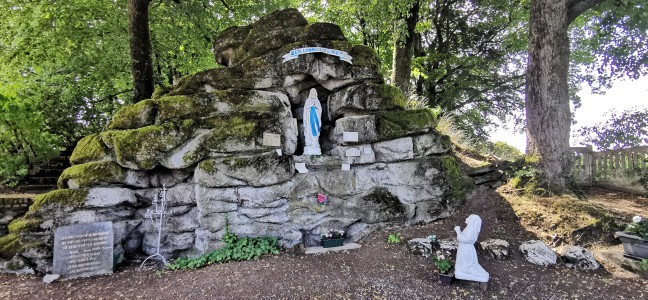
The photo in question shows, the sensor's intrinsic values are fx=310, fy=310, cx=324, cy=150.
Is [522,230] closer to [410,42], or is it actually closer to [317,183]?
[317,183]

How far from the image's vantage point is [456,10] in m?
15.2

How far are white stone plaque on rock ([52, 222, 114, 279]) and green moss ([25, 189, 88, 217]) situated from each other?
1.65 ft

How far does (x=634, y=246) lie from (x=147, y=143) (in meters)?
8.25

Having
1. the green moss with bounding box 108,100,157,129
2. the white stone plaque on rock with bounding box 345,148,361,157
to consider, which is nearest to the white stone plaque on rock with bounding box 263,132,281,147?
the white stone plaque on rock with bounding box 345,148,361,157

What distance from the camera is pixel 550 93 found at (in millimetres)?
6879

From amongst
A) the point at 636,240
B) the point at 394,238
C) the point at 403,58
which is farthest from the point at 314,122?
the point at 403,58

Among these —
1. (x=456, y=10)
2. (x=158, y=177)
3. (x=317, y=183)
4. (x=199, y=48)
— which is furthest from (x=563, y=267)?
(x=456, y=10)

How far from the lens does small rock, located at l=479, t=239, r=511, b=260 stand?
5.03 metres

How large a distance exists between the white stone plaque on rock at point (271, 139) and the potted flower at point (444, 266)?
11.5 ft

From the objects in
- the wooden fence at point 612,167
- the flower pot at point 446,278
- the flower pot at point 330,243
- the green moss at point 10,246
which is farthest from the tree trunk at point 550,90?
the green moss at point 10,246

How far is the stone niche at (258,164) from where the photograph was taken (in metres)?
5.84

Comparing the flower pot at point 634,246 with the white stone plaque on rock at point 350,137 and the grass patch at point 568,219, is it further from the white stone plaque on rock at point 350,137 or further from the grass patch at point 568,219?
the white stone plaque on rock at point 350,137

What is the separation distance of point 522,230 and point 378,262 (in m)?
2.89

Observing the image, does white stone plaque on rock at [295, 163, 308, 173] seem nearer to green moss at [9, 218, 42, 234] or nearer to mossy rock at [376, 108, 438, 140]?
mossy rock at [376, 108, 438, 140]
